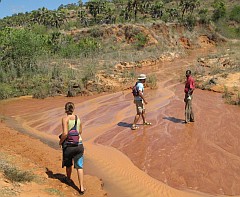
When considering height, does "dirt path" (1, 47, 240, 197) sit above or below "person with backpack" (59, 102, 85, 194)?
below

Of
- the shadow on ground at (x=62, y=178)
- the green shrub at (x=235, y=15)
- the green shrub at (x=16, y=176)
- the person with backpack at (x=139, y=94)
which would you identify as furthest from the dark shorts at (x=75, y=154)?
the green shrub at (x=235, y=15)

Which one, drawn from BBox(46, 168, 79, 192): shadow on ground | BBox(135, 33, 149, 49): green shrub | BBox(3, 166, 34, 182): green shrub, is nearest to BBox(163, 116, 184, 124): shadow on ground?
BBox(46, 168, 79, 192): shadow on ground

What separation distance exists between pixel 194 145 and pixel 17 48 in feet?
52.3

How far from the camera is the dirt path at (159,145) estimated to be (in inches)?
254

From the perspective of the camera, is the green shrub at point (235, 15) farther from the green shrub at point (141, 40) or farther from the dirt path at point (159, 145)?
the dirt path at point (159, 145)

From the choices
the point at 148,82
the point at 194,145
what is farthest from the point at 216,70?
the point at 194,145

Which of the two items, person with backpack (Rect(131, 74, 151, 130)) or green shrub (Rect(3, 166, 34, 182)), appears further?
person with backpack (Rect(131, 74, 151, 130))

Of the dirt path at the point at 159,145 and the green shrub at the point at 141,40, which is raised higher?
the green shrub at the point at 141,40

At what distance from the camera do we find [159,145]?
865 centimetres

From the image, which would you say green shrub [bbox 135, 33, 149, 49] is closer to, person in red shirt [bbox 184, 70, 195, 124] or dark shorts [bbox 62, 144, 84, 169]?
person in red shirt [bbox 184, 70, 195, 124]

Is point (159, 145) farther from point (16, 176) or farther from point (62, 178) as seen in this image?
point (16, 176)

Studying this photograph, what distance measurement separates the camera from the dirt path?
6.46 meters

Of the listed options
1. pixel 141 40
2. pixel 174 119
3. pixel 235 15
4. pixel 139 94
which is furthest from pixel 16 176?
pixel 235 15

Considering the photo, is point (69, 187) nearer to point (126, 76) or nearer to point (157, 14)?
point (126, 76)
